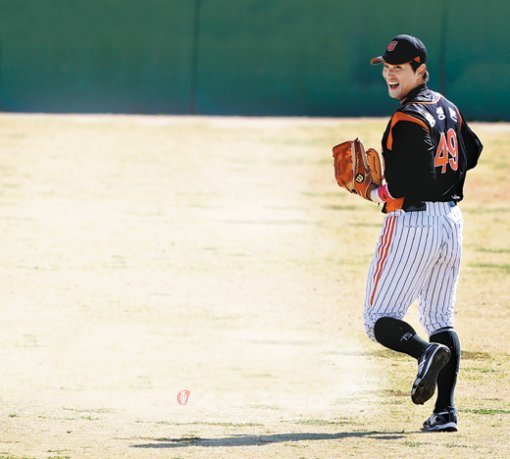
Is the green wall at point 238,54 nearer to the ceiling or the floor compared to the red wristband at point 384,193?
nearer to the floor

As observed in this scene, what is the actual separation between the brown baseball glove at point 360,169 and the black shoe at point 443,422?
42.3 inches

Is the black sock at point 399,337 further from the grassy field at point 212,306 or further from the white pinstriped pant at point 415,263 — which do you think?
the grassy field at point 212,306

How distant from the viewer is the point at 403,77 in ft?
19.3

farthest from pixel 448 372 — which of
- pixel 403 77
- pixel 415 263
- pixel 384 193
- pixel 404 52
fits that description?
pixel 404 52

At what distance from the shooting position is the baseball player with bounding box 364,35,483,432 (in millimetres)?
5648

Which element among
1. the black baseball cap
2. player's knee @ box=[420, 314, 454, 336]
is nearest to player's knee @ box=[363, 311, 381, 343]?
player's knee @ box=[420, 314, 454, 336]

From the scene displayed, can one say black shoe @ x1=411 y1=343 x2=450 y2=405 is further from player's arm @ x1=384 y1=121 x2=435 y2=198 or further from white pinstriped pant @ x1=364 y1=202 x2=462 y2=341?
player's arm @ x1=384 y1=121 x2=435 y2=198

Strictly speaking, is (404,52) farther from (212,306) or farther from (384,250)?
(212,306)

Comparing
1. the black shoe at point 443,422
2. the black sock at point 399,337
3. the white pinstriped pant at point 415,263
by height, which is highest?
the white pinstriped pant at point 415,263

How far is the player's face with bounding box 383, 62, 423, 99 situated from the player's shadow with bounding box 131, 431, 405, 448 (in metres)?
1.59

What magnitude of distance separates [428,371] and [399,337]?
9.8 inches

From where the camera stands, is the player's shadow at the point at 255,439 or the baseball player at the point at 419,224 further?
the baseball player at the point at 419,224

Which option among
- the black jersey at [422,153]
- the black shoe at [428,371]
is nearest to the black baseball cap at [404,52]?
the black jersey at [422,153]

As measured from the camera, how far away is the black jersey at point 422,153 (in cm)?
563
